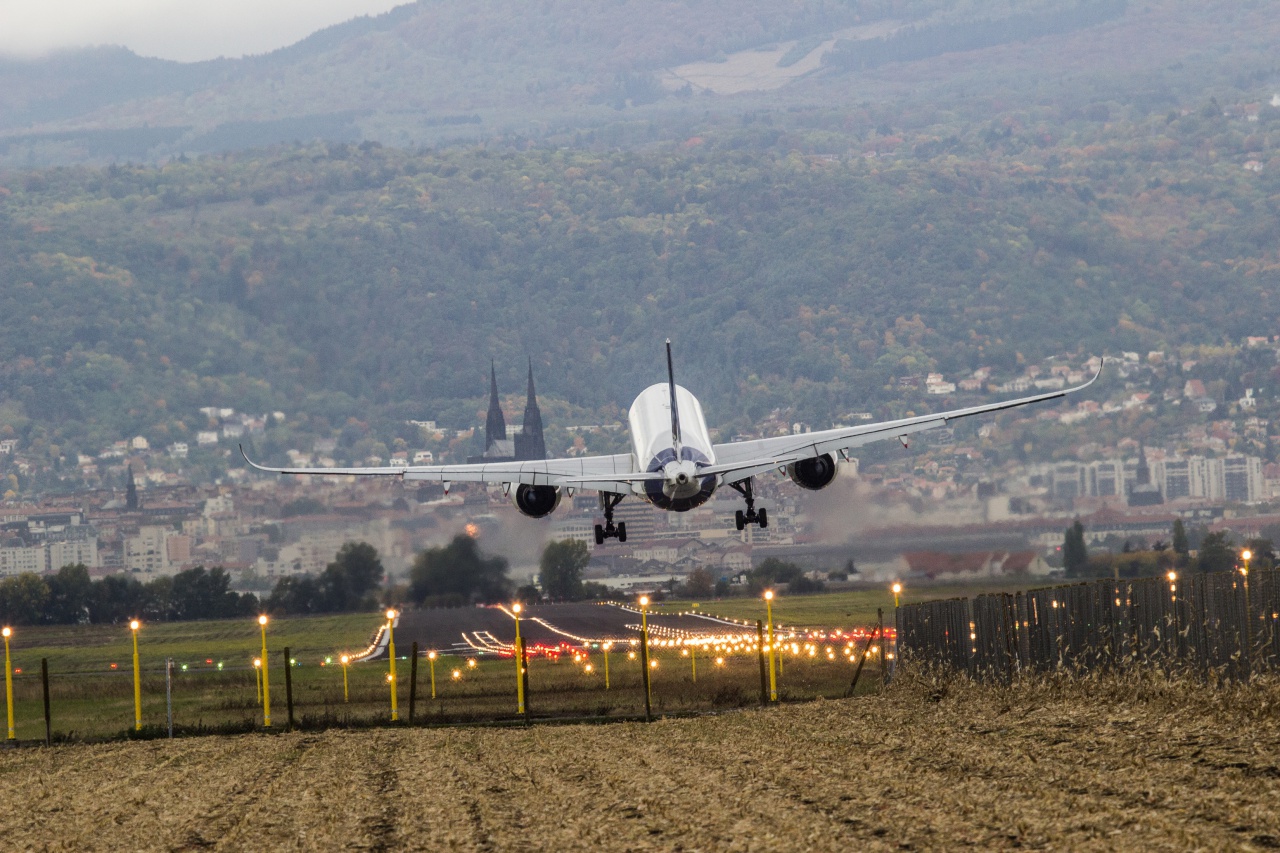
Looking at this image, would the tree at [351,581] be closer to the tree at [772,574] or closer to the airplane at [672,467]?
the tree at [772,574]

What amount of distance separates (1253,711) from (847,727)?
402 inches

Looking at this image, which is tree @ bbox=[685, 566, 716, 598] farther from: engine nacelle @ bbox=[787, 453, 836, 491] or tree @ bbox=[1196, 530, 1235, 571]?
engine nacelle @ bbox=[787, 453, 836, 491]

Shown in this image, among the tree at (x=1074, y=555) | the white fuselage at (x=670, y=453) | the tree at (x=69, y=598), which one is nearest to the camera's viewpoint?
the white fuselage at (x=670, y=453)

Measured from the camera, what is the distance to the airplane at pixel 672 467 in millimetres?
63969

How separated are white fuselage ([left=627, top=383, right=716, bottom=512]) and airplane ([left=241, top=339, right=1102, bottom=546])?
35 mm

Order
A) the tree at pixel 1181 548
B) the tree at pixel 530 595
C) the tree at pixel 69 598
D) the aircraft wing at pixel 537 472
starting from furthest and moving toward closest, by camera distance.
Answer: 1. the tree at pixel 69 598
2. the tree at pixel 530 595
3. the tree at pixel 1181 548
4. the aircraft wing at pixel 537 472

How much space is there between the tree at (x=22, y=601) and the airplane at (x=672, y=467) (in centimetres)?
7051

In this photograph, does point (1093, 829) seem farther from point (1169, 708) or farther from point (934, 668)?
point (934, 668)

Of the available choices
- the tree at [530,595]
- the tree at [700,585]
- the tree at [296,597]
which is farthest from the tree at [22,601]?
the tree at [700,585]

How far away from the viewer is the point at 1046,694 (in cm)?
3872

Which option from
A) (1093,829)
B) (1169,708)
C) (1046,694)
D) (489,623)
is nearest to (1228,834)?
(1093,829)

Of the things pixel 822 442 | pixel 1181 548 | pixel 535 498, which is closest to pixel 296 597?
pixel 1181 548

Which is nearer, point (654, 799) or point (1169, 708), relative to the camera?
point (654, 799)

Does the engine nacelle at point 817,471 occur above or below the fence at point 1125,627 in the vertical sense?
above
